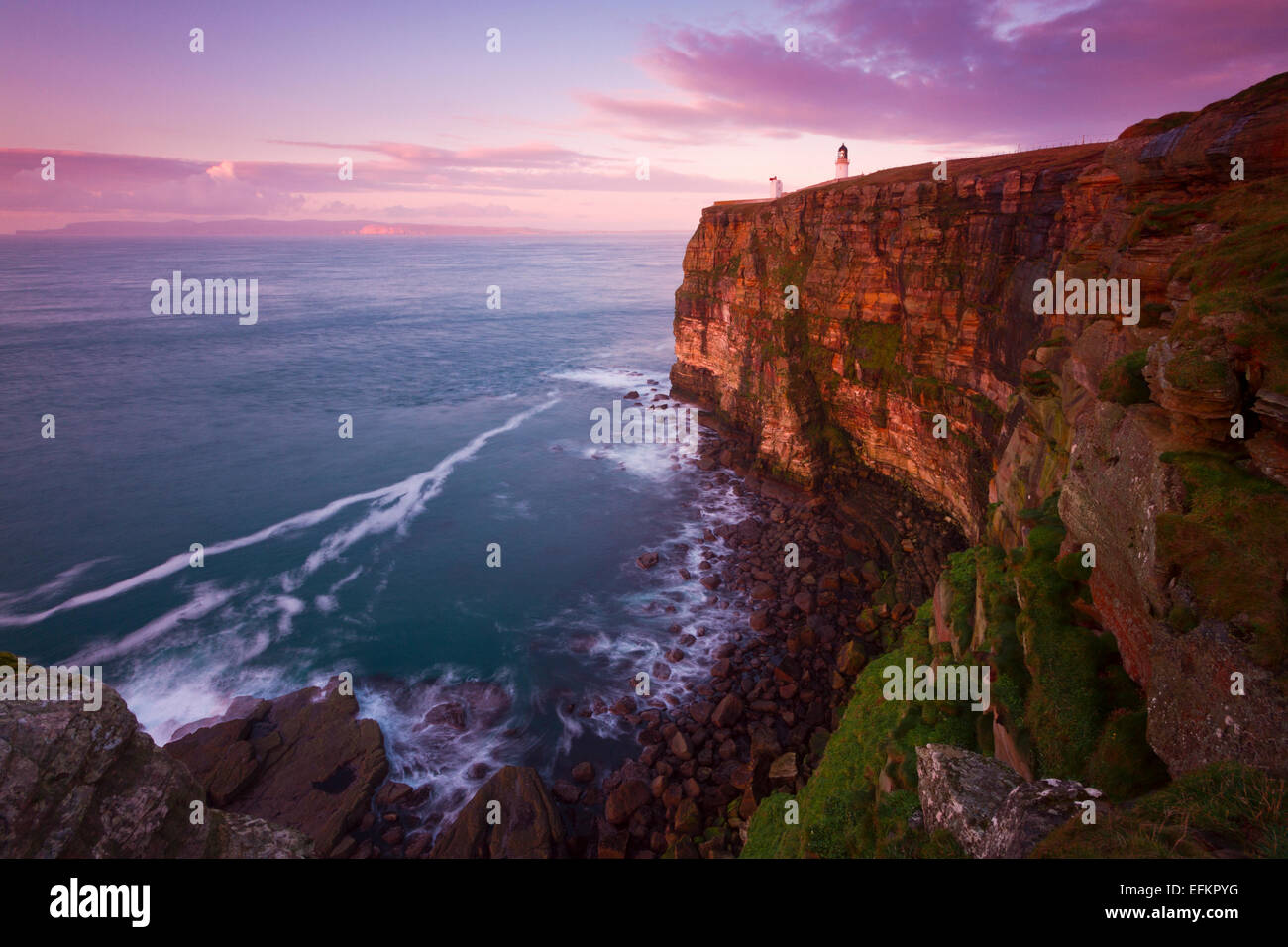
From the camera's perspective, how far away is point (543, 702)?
27031 millimetres

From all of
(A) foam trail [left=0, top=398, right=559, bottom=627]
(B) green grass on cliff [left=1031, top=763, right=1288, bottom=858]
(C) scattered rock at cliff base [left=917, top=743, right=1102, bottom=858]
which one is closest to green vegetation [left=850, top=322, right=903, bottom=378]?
(A) foam trail [left=0, top=398, right=559, bottom=627]

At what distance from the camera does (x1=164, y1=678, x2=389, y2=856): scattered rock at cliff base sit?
850 inches

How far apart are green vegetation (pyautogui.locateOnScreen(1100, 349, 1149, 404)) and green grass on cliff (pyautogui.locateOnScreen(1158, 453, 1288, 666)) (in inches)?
114

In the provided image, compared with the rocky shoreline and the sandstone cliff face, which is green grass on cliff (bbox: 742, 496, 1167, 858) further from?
the rocky shoreline

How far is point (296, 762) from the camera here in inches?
926

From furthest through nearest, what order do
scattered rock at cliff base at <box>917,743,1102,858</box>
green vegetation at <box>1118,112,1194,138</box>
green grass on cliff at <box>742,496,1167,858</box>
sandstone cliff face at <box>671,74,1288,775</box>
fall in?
green vegetation at <box>1118,112,1194,138</box>, green grass on cliff at <box>742,496,1167,858</box>, sandstone cliff face at <box>671,74,1288,775</box>, scattered rock at cliff base at <box>917,743,1102,858</box>

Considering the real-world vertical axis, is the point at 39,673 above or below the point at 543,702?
above

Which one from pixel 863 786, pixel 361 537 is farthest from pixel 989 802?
pixel 361 537

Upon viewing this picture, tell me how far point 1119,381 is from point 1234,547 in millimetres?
5093

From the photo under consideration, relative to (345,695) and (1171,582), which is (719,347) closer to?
(345,695)

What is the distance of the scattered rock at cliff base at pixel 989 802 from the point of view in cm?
747

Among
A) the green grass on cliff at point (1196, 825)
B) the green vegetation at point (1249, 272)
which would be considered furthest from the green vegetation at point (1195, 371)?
the green grass on cliff at point (1196, 825)

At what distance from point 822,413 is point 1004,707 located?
3303 centimetres
